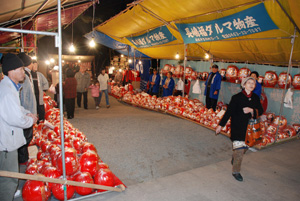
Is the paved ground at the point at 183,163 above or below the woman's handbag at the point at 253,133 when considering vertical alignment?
below

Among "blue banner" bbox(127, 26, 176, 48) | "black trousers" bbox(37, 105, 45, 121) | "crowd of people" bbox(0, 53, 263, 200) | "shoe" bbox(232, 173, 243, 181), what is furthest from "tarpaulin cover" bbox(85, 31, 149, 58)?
"shoe" bbox(232, 173, 243, 181)

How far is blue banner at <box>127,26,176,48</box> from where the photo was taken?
8.77 metres

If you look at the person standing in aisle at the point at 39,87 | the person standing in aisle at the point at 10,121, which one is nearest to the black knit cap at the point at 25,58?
the person standing in aisle at the point at 39,87

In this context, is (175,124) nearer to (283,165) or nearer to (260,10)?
(283,165)

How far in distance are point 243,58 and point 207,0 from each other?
3.85 meters

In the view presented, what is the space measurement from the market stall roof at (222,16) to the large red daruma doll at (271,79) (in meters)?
0.48

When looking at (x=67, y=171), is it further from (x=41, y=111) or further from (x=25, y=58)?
(x=41, y=111)

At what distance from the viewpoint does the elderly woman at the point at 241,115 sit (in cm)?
371

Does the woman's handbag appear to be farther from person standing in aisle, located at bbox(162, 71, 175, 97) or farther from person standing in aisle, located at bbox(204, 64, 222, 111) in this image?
person standing in aisle, located at bbox(162, 71, 175, 97)

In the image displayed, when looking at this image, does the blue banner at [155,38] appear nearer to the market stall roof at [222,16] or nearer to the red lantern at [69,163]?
the market stall roof at [222,16]

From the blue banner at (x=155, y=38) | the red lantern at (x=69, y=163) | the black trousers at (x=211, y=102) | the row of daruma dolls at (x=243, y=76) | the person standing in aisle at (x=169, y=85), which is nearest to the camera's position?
the red lantern at (x=69, y=163)

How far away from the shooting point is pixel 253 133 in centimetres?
379

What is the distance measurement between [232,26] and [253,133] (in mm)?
3373

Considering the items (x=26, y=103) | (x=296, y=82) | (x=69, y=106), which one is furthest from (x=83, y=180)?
(x=296, y=82)
